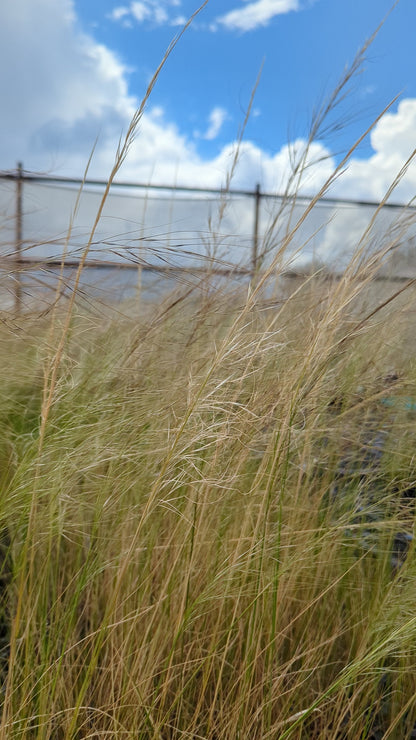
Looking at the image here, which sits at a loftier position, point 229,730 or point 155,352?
point 155,352

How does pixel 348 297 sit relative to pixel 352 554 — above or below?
above

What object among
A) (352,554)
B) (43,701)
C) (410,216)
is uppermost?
(410,216)

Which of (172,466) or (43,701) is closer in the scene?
(172,466)

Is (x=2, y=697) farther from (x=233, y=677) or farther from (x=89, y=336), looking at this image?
(x=89, y=336)

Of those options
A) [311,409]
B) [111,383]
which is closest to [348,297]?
[311,409]

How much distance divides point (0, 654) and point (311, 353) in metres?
0.89

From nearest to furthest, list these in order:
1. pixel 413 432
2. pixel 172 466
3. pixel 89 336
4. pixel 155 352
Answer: pixel 172 466 → pixel 155 352 → pixel 413 432 → pixel 89 336

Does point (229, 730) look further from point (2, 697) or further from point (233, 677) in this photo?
point (2, 697)

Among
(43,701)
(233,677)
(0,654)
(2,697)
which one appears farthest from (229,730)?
(0,654)

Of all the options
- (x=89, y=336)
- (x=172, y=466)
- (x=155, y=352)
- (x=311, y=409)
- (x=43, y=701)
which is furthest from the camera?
(x=89, y=336)

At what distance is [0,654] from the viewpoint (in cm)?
112

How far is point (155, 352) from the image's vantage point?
117 centimetres

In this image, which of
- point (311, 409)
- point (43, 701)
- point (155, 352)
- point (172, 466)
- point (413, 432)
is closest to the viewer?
point (172, 466)

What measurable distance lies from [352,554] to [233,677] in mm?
371
